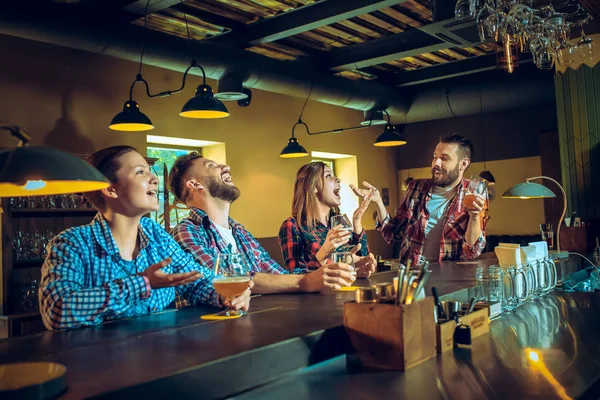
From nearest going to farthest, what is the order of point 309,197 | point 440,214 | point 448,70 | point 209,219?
1. point 209,219
2. point 309,197
3. point 440,214
4. point 448,70

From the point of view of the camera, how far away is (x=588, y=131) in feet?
16.9

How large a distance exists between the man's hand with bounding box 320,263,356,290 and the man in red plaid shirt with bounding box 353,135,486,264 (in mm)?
1511

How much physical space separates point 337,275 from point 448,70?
6.38 metres

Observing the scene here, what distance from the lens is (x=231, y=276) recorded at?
67.7 inches

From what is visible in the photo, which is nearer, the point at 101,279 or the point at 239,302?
the point at 239,302

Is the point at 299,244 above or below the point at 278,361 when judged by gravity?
above

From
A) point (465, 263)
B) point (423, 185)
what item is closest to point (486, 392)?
point (465, 263)

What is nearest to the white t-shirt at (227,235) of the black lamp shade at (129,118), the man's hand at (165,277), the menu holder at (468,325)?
the man's hand at (165,277)

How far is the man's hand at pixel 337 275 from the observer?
209 centimetres

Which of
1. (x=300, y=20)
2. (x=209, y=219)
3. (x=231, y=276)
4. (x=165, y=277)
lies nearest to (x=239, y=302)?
(x=231, y=276)

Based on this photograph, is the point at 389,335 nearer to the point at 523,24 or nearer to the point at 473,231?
the point at 523,24

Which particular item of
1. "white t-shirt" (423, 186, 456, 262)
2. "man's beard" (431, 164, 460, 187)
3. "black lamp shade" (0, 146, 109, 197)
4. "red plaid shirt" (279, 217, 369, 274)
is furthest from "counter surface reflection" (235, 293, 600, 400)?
"man's beard" (431, 164, 460, 187)

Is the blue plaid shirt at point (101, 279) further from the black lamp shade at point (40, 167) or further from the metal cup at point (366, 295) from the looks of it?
the metal cup at point (366, 295)

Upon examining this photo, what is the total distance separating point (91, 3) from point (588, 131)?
15.0ft
